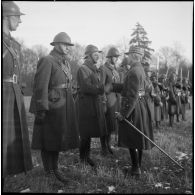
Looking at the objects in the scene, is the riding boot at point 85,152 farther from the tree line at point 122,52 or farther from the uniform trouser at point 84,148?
the tree line at point 122,52

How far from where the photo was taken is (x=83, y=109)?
6367mm

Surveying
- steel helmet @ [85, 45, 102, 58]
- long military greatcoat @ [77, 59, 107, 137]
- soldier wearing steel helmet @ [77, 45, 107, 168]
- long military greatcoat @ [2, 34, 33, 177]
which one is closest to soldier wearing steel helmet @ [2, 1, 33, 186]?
long military greatcoat @ [2, 34, 33, 177]

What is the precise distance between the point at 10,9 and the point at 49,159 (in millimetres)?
2548

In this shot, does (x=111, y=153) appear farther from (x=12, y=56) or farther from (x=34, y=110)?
(x=12, y=56)

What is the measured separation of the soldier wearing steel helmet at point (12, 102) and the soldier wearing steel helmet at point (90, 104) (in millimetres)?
1905

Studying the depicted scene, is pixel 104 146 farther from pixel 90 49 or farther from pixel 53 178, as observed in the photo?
pixel 90 49

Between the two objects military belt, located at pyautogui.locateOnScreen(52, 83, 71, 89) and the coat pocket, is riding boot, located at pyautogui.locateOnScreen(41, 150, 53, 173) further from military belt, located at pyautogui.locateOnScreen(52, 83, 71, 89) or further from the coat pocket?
military belt, located at pyautogui.locateOnScreen(52, 83, 71, 89)

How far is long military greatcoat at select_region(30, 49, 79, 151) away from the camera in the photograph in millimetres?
4934

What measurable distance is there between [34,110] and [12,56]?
3.22 feet

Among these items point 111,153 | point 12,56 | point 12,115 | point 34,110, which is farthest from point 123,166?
point 12,56

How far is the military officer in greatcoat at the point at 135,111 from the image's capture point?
5258 mm

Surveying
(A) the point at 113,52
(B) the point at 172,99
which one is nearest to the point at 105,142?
(A) the point at 113,52

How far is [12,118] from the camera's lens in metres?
4.33

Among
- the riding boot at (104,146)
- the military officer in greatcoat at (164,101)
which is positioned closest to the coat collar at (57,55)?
the riding boot at (104,146)
